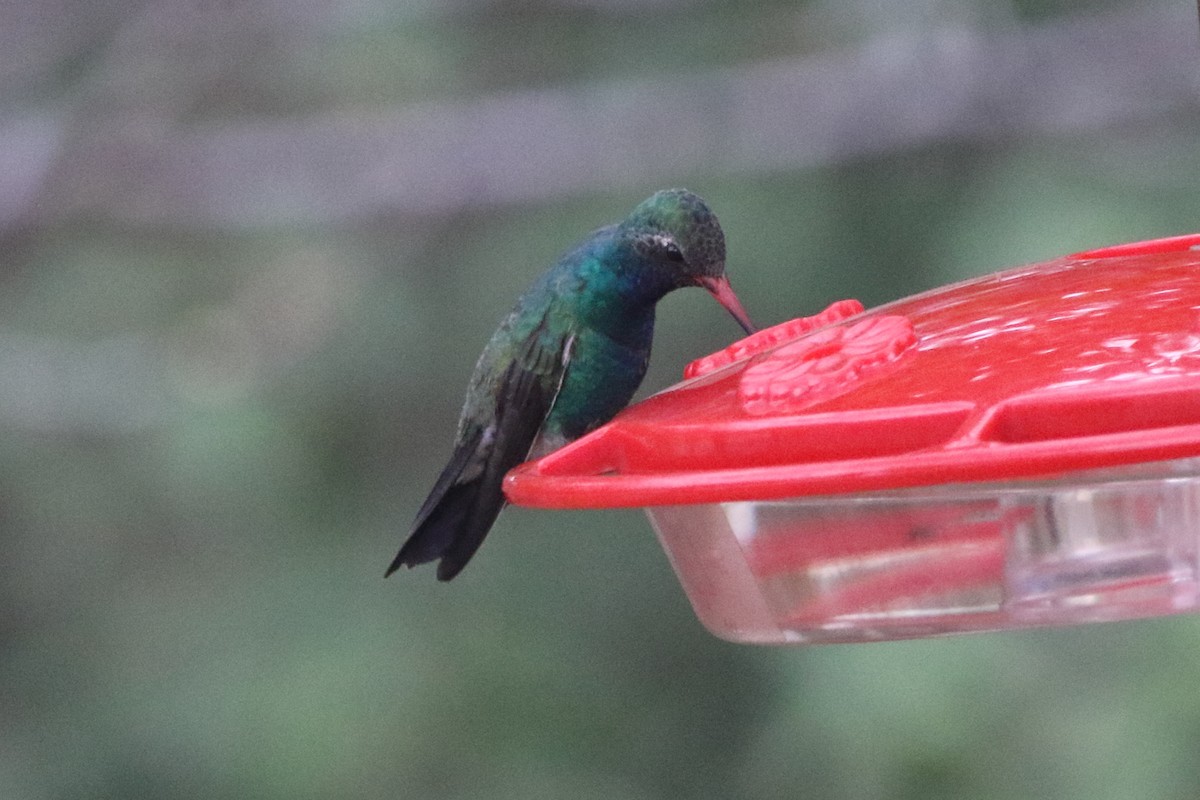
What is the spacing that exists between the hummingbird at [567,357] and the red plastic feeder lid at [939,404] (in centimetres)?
59

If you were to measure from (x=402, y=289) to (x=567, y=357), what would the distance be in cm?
344

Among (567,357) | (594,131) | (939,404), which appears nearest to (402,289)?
(594,131)

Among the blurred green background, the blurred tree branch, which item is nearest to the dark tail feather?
the blurred green background

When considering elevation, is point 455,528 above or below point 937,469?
below

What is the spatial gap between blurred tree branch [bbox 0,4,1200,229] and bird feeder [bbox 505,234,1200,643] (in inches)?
129

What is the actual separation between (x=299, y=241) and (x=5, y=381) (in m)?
1.22

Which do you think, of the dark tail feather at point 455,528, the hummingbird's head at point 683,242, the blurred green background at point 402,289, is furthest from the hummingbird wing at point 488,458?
the blurred green background at point 402,289

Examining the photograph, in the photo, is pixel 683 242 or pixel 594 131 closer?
Answer: pixel 683 242

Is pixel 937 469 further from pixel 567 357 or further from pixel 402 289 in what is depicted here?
pixel 402 289

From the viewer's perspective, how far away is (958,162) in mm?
5371

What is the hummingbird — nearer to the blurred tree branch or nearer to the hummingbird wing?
the hummingbird wing

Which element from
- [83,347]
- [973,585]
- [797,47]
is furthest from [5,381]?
[973,585]

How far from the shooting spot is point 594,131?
494cm

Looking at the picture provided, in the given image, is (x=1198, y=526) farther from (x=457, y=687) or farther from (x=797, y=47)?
(x=797, y=47)
